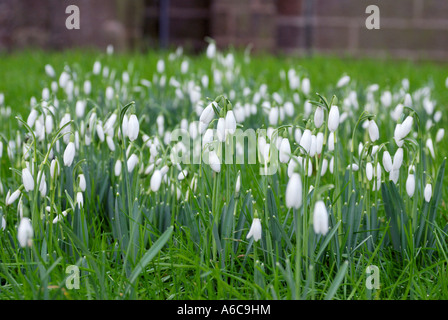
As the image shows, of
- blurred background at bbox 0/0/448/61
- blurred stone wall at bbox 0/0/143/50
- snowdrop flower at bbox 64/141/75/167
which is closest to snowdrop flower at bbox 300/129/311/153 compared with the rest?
snowdrop flower at bbox 64/141/75/167

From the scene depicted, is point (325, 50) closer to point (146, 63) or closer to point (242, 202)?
point (146, 63)

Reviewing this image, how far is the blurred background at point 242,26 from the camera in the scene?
25.3 ft

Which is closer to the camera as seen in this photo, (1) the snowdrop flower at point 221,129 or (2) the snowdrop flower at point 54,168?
(1) the snowdrop flower at point 221,129

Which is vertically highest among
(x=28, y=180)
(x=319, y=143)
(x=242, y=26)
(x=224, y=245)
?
(x=242, y=26)

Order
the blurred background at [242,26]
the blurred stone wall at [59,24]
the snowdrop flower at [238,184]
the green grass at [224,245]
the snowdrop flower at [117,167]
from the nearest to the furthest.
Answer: the green grass at [224,245]
the snowdrop flower at [238,184]
the snowdrop flower at [117,167]
the blurred stone wall at [59,24]
the blurred background at [242,26]

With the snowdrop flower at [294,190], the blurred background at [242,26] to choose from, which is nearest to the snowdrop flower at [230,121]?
the snowdrop flower at [294,190]

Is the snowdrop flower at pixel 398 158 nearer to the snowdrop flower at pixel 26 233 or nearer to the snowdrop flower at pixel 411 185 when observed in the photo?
the snowdrop flower at pixel 411 185

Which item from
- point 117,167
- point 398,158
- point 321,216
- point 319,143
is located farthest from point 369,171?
point 117,167

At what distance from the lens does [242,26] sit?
25.6 ft

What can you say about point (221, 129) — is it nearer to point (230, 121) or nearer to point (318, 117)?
point (230, 121)

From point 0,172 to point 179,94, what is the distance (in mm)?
1341

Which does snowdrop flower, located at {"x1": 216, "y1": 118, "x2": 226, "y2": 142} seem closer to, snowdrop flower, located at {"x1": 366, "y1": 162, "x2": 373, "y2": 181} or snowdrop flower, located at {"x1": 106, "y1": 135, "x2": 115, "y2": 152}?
snowdrop flower, located at {"x1": 366, "y1": 162, "x2": 373, "y2": 181}

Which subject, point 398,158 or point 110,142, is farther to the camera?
point 110,142

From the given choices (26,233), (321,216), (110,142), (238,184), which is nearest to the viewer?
(321,216)
